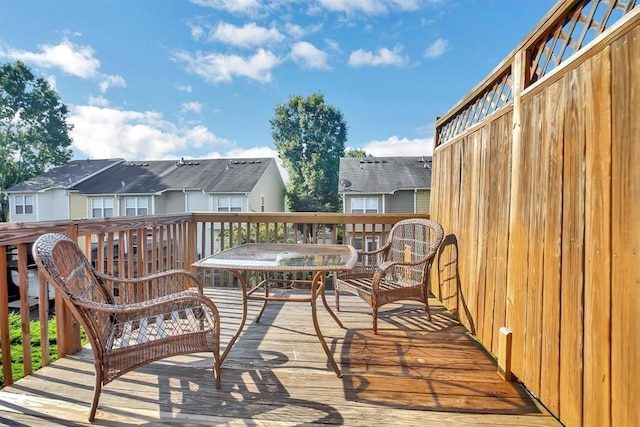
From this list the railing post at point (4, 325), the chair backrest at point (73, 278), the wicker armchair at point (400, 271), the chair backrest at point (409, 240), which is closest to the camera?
the chair backrest at point (73, 278)

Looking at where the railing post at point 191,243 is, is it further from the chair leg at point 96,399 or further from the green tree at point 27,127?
the green tree at point 27,127

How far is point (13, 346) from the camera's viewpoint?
10.8ft

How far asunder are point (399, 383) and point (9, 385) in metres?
2.24

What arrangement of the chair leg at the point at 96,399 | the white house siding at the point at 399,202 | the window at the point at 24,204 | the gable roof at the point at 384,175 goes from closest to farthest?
the chair leg at the point at 96,399 → the gable roof at the point at 384,175 → the white house siding at the point at 399,202 → the window at the point at 24,204

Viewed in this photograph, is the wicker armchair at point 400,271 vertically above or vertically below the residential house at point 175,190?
below

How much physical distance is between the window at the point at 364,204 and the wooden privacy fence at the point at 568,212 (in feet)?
34.8

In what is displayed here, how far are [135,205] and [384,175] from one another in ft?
35.1

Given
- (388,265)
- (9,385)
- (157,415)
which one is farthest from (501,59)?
(9,385)

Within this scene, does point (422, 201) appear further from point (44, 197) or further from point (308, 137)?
point (44, 197)

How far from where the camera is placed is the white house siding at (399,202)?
13.1 m

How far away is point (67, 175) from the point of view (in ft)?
51.0

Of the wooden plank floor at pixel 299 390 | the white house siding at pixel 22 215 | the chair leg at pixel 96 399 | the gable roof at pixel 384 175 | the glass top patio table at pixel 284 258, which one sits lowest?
the wooden plank floor at pixel 299 390

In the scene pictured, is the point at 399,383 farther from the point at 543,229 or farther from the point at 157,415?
the point at 157,415

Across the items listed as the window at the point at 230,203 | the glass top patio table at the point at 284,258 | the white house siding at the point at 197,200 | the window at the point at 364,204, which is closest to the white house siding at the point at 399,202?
the window at the point at 364,204
